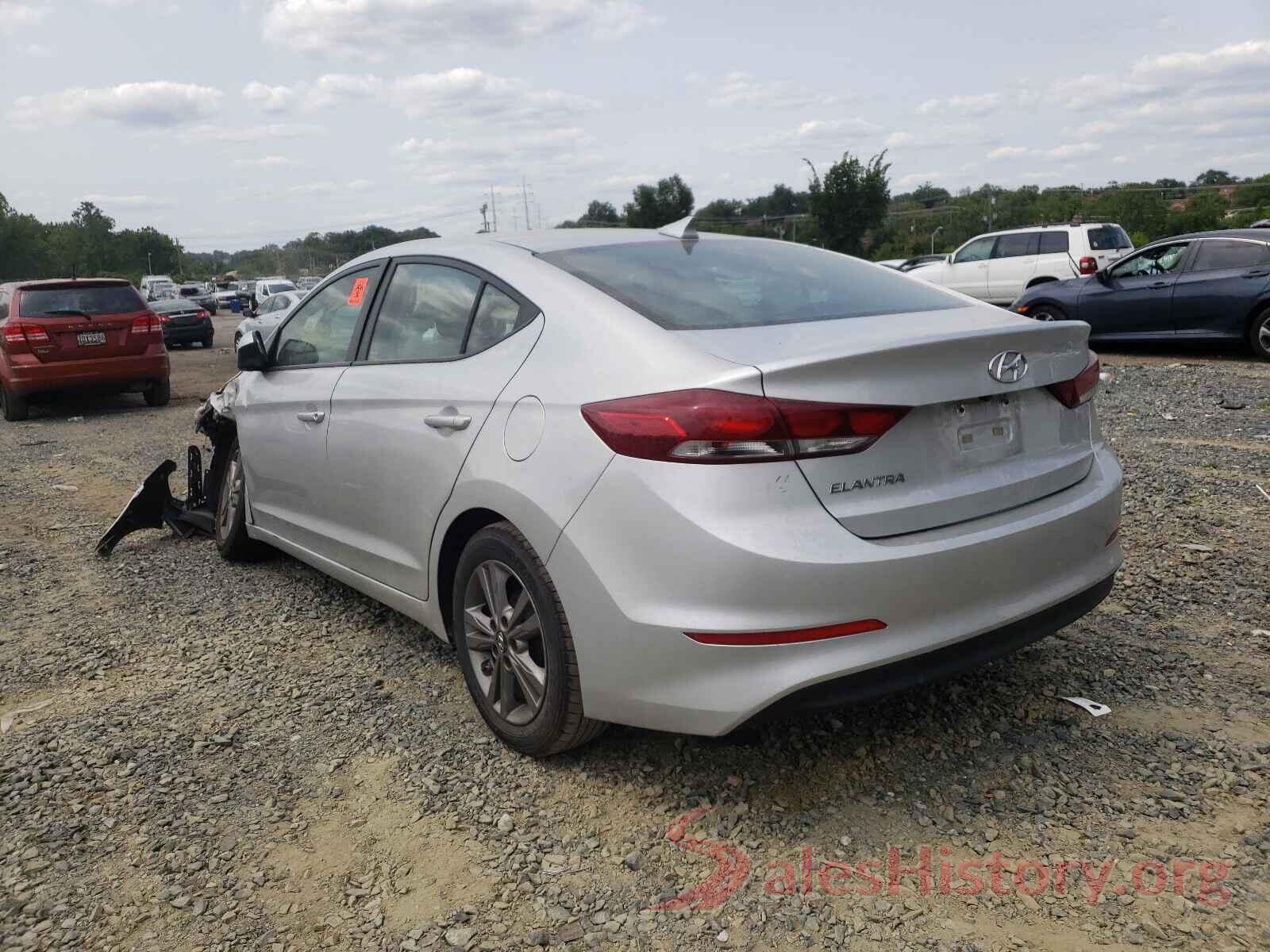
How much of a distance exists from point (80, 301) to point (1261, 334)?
45.4 ft

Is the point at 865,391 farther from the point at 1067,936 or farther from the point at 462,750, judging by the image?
the point at 462,750

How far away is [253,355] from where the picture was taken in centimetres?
471

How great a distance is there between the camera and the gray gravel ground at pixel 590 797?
2.41 metres

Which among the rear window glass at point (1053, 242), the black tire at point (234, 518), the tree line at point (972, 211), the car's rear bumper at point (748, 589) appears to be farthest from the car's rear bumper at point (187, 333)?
the car's rear bumper at point (748, 589)

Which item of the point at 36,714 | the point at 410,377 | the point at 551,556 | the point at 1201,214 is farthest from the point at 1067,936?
the point at 1201,214

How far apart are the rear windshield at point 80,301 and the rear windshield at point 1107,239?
14.4m

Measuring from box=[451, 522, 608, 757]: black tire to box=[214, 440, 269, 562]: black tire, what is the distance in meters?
2.41

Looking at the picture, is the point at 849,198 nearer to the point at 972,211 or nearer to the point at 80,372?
the point at 972,211

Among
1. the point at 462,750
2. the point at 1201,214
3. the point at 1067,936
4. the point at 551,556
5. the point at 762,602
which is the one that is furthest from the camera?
the point at 1201,214

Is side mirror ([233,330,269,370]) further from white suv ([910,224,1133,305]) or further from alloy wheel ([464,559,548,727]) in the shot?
white suv ([910,224,1133,305])

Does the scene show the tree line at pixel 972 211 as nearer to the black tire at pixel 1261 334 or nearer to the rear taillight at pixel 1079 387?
the black tire at pixel 1261 334

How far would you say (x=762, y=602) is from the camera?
2.44 metres

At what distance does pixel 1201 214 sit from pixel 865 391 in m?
37.5

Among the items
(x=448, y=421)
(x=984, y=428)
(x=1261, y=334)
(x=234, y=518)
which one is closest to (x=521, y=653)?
(x=448, y=421)
